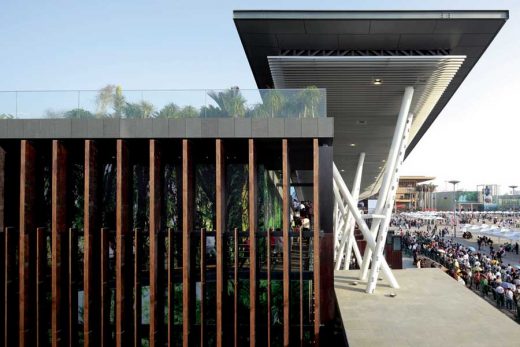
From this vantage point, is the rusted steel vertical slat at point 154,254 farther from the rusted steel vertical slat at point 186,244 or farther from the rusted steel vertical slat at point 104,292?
the rusted steel vertical slat at point 104,292

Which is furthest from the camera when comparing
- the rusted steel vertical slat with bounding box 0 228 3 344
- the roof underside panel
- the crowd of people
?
the crowd of people

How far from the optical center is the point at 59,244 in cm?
1188

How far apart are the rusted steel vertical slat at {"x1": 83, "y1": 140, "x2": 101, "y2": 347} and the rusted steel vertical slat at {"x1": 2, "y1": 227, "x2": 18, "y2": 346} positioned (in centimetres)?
212

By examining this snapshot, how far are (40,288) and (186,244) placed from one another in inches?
172

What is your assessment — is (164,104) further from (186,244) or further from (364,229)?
(364,229)

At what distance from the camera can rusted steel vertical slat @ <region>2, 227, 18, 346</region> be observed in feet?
38.9

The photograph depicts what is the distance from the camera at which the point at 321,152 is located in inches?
496

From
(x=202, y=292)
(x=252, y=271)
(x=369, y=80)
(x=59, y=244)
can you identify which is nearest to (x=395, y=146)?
(x=369, y=80)

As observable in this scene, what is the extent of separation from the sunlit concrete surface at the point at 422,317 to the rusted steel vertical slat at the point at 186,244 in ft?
14.5

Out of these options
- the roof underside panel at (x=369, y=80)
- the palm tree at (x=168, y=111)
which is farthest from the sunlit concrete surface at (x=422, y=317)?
the palm tree at (x=168, y=111)

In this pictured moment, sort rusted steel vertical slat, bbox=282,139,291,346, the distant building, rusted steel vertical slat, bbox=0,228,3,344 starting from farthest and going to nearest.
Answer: the distant building < rusted steel vertical slat, bbox=0,228,3,344 < rusted steel vertical slat, bbox=282,139,291,346

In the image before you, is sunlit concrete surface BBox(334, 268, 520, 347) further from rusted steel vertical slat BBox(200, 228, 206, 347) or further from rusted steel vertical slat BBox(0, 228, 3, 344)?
rusted steel vertical slat BBox(0, 228, 3, 344)

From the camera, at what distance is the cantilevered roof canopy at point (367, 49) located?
1203cm

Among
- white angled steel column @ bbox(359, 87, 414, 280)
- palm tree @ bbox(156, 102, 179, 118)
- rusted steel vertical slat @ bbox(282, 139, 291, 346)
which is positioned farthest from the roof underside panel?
palm tree @ bbox(156, 102, 179, 118)
